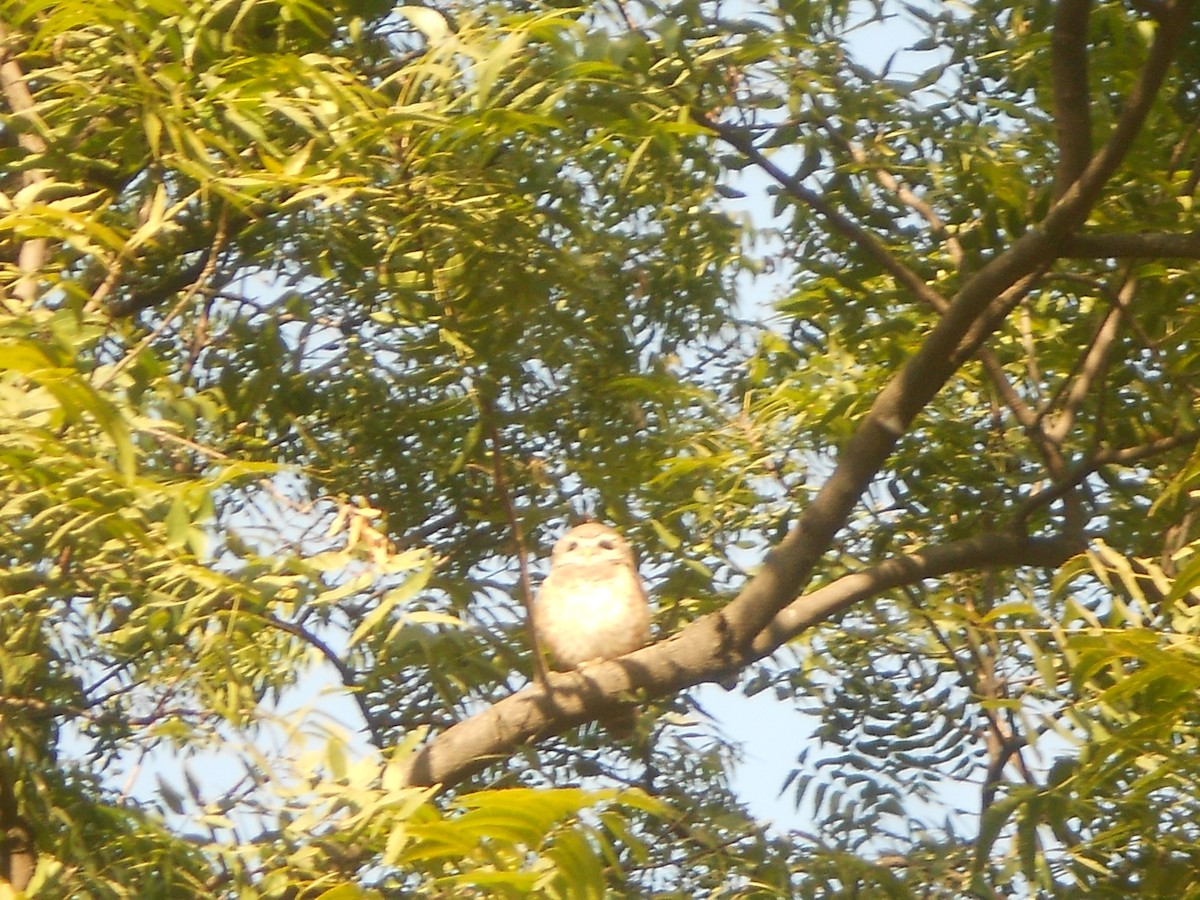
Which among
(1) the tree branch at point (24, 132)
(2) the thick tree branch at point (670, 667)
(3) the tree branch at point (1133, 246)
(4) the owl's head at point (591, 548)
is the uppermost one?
(1) the tree branch at point (24, 132)

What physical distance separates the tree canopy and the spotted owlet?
81 millimetres

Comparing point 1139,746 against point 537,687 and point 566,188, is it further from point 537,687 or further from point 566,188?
point 566,188

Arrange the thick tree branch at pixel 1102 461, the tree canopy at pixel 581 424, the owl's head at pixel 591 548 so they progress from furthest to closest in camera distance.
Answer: the owl's head at pixel 591 548, the thick tree branch at pixel 1102 461, the tree canopy at pixel 581 424

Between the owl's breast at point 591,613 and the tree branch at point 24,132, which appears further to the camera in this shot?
the owl's breast at point 591,613

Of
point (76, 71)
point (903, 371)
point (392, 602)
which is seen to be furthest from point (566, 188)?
point (392, 602)

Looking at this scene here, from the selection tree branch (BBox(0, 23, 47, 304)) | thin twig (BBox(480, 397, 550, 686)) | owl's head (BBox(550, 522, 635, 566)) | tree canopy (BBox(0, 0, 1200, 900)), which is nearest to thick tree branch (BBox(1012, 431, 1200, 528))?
tree canopy (BBox(0, 0, 1200, 900))

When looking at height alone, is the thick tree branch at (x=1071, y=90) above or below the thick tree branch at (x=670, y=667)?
above

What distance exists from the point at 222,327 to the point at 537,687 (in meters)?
1.21

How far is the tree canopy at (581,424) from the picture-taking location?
2.12 meters

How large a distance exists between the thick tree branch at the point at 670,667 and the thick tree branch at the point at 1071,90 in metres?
0.77

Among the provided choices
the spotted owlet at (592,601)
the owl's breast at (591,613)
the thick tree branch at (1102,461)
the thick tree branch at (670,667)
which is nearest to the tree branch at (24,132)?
the thick tree branch at (670,667)

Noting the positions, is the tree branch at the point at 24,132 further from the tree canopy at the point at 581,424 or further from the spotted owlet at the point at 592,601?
the spotted owlet at the point at 592,601

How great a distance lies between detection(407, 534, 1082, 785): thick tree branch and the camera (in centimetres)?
282

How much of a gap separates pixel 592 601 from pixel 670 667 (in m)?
1.05
